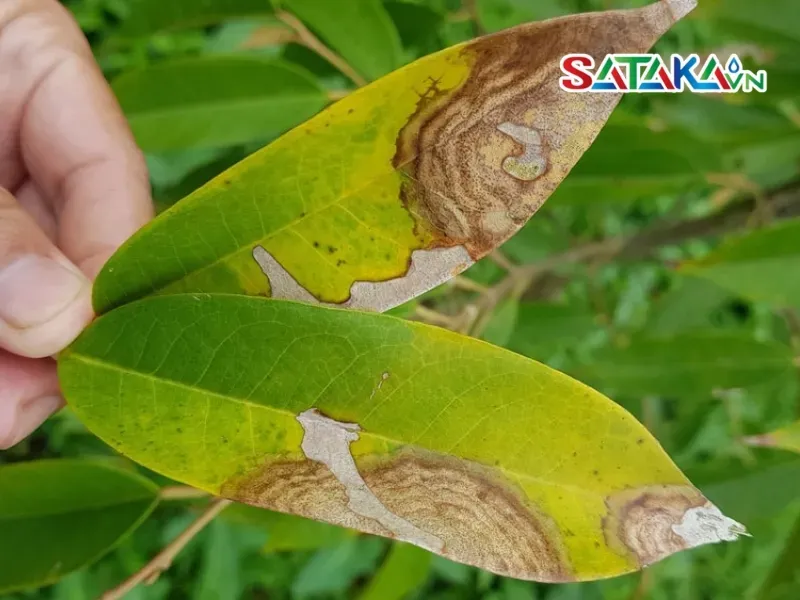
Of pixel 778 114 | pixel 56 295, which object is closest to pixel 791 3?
pixel 778 114

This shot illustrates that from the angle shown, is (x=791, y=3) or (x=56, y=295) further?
(x=791, y=3)

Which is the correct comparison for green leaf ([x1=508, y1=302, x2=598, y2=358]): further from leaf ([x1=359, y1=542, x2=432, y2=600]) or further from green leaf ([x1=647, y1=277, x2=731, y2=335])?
leaf ([x1=359, y1=542, x2=432, y2=600])

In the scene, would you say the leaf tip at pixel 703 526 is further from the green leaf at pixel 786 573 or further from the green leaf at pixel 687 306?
the green leaf at pixel 687 306

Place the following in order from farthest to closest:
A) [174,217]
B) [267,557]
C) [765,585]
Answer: [267,557] → [765,585] → [174,217]

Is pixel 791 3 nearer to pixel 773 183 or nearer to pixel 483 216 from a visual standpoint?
pixel 773 183

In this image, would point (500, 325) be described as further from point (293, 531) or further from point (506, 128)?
point (506, 128)

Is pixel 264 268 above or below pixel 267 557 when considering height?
above

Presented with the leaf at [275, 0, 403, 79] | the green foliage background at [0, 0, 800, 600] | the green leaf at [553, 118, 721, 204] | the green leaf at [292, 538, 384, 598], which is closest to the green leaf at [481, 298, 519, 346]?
the green foliage background at [0, 0, 800, 600]
